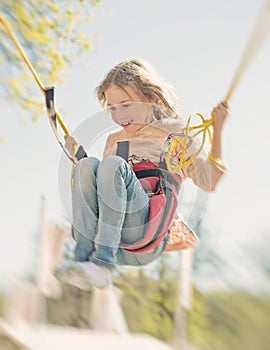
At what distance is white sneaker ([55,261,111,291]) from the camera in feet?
4.63

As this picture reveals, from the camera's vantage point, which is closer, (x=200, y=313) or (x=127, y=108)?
(x=127, y=108)

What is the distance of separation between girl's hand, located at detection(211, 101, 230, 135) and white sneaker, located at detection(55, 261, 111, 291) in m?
0.36

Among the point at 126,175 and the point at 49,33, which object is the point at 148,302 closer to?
the point at 49,33

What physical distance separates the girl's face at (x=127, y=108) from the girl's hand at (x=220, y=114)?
0.13m

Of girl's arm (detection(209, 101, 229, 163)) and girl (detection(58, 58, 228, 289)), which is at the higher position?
girl's arm (detection(209, 101, 229, 163))

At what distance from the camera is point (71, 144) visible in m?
1.53

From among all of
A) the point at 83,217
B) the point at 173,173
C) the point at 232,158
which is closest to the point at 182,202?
the point at 173,173

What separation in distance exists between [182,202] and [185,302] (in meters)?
1.68

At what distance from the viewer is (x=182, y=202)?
1.54 metres

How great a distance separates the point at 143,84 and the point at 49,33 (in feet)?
5.29

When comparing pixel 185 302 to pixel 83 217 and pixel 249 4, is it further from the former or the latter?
pixel 83 217

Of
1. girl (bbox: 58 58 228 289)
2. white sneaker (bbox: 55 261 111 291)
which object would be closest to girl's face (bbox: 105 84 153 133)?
girl (bbox: 58 58 228 289)

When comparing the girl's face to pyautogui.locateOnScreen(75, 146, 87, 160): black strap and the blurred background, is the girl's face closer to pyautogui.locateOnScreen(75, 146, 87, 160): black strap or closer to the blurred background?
pyautogui.locateOnScreen(75, 146, 87, 160): black strap

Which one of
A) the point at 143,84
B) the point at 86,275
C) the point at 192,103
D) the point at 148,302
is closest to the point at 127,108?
the point at 143,84
